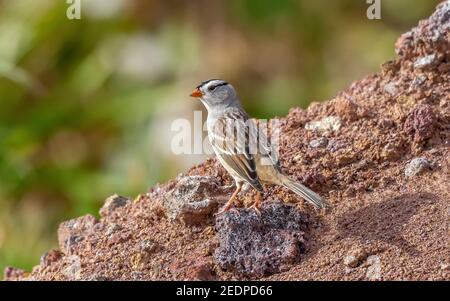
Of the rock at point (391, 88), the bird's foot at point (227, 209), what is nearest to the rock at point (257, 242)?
the bird's foot at point (227, 209)

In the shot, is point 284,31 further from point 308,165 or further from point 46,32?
point 308,165

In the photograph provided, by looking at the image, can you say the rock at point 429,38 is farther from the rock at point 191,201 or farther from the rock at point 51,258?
the rock at point 51,258

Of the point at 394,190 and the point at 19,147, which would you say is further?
the point at 19,147

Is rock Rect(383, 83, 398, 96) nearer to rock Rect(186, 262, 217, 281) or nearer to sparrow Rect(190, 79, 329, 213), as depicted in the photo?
sparrow Rect(190, 79, 329, 213)

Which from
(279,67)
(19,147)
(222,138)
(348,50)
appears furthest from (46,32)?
(222,138)

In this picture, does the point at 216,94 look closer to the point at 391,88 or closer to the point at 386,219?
the point at 391,88

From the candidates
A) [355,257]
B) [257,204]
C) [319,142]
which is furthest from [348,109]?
[355,257]

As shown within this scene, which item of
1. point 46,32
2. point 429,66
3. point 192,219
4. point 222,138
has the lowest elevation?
point 192,219
